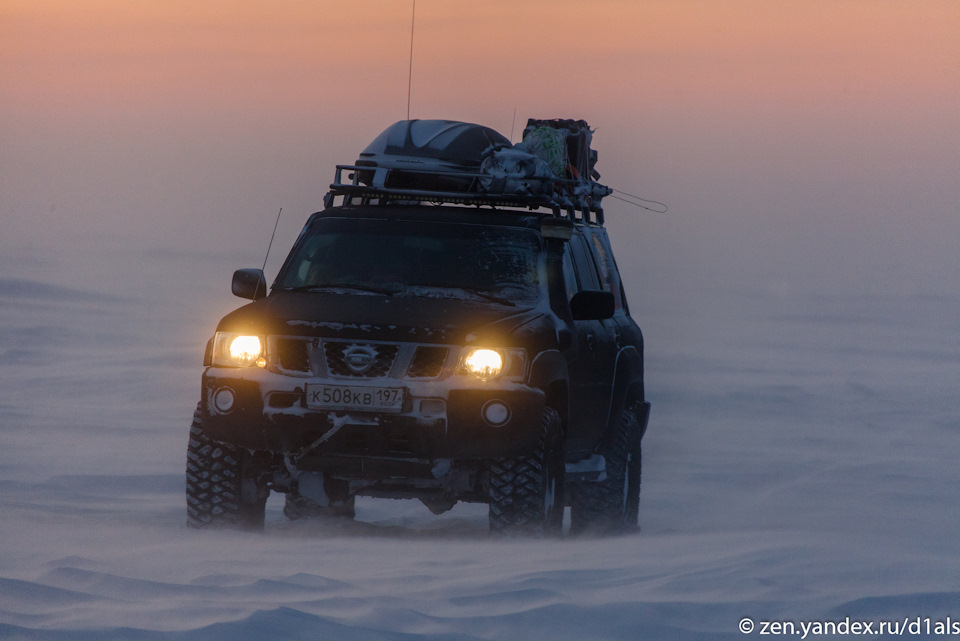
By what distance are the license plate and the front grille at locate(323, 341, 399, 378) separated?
0.30ft

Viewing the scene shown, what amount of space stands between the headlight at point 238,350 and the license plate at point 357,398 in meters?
0.39

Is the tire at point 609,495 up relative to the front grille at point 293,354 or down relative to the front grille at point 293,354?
down

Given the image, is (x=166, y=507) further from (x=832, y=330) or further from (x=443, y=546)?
(x=832, y=330)

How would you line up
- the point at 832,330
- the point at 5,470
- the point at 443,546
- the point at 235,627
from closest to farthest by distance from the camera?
the point at 235,627 → the point at 443,546 → the point at 5,470 → the point at 832,330

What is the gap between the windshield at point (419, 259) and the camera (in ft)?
29.3

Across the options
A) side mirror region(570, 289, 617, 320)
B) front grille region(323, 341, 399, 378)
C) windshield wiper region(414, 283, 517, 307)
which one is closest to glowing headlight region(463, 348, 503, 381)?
front grille region(323, 341, 399, 378)

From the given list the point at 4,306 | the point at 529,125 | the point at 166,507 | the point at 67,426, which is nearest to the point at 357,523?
the point at 166,507

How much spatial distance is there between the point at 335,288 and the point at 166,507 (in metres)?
2.62

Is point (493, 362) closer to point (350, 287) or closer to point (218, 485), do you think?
point (350, 287)

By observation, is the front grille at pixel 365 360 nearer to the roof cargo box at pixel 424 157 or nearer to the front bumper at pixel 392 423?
the front bumper at pixel 392 423

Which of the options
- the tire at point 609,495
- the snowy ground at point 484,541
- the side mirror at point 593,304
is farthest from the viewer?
the tire at point 609,495

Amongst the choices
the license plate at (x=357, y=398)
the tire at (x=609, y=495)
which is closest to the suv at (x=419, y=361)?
the license plate at (x=357, y=398)

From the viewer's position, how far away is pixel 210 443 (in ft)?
27.6

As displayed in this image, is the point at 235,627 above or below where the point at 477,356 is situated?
below
